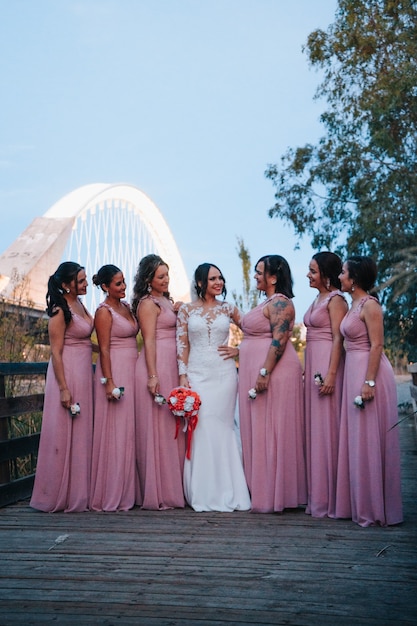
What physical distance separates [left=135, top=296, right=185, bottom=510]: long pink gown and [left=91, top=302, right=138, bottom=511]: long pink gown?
0.08 meters

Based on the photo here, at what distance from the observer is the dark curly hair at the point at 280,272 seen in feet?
20.9

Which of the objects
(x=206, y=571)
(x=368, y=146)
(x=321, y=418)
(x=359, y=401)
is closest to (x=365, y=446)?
(x=359, y=401)

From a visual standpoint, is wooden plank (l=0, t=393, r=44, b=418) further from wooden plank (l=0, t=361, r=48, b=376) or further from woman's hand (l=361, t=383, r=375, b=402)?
woman's hand (l=361, t=383, r=375, b=402)

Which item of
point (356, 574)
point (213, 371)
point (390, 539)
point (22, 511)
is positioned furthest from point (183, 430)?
point (356, 574)

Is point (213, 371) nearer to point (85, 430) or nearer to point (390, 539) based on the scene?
point (85, 430)

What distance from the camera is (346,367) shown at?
5.94m

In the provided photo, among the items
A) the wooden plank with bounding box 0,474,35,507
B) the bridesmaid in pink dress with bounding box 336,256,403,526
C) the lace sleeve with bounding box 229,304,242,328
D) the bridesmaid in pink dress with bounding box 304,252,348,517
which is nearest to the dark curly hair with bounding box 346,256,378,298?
the bridesmaid in pink dress with bounding box 336,256,403,526

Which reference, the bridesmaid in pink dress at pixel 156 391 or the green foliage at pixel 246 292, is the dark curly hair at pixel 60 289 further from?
the green foliage at pixel 246 292

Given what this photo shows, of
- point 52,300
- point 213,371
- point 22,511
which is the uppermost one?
point 52,300

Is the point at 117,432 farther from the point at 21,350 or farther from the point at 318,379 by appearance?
the point at 21,350

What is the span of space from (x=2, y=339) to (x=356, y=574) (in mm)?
6635

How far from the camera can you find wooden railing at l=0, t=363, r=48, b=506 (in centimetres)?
661

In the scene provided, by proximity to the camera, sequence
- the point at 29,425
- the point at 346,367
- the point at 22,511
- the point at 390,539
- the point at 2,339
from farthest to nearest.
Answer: the point at 2,339 → the point at 29,425 → the point at 22,511 → the point at 346,367 → the point at 390,539

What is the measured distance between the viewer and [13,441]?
22.1 feet
